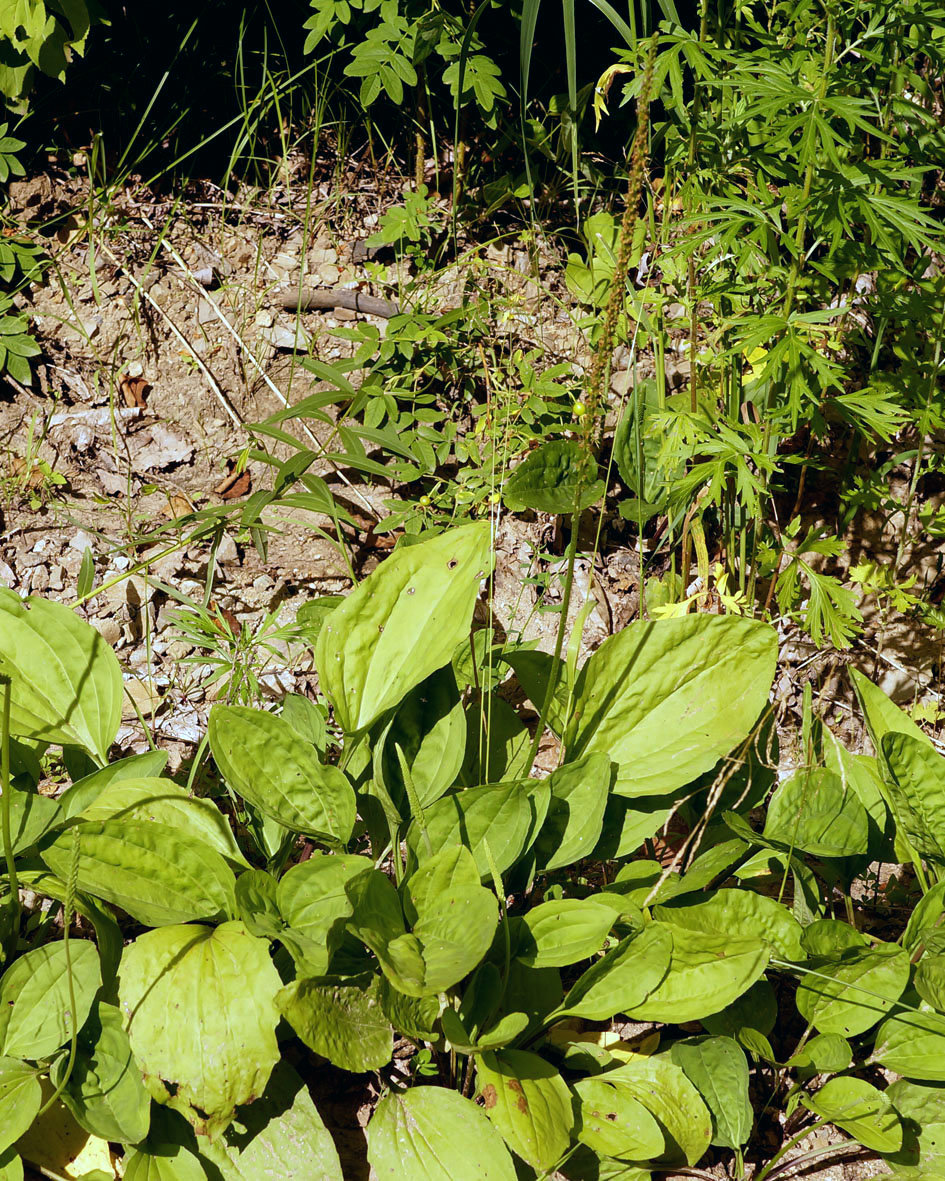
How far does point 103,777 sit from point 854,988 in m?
1.41

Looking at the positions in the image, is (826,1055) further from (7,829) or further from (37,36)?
(37,36)

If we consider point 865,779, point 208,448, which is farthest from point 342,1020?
point 208,448

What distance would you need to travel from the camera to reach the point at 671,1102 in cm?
179

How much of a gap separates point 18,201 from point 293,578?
1.58 m

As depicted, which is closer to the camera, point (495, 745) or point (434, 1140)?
point (434, 1140)

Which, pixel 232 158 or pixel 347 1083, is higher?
pixel 232 158

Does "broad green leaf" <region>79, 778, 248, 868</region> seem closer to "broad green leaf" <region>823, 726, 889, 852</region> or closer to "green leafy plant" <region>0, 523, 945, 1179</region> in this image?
"green leafy plant" <region>0, 523, 945, 1179</region>

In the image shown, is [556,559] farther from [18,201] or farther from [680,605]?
[18,201]

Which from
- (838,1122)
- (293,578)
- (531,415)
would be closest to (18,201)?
(293,578)

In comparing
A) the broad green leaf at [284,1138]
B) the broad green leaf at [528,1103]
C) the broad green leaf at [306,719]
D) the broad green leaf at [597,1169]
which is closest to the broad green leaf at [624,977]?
the broad green leaf at [528,1103]

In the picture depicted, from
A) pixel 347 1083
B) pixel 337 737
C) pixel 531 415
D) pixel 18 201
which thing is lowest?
pixel 347 1083

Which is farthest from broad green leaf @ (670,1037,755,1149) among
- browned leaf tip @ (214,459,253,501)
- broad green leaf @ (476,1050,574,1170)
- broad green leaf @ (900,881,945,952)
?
browned leaf tip @ (214,459,253,501)

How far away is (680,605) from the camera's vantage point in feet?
7.44

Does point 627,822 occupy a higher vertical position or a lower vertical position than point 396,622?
lower
